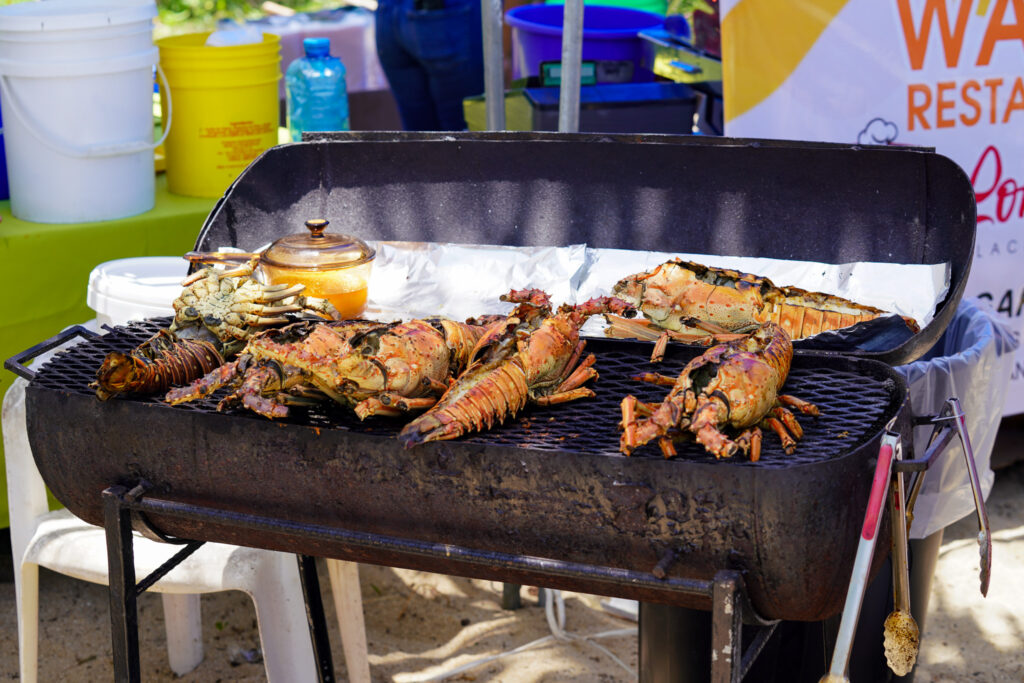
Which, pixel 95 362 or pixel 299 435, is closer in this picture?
pixel 299 435

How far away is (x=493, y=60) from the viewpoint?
11.0 feet

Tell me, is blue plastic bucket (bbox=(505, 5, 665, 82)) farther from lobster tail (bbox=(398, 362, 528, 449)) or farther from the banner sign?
lobster tail (bbox=(398, 362, 528, 449))

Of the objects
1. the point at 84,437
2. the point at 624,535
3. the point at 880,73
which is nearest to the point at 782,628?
the point at 624,535

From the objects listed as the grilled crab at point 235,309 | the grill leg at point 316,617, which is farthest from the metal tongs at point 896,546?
the grill leg at point 316,617

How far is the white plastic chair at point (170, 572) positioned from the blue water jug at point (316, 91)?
188cm

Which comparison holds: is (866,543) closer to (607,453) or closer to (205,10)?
(607,453)

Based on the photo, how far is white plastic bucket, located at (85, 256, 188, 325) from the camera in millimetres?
2762

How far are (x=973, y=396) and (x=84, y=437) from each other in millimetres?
2026

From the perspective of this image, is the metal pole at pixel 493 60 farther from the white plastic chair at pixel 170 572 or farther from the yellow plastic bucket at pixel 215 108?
the white plastic chair at pixel 170 572

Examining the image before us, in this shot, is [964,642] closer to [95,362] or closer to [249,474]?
[249,474]

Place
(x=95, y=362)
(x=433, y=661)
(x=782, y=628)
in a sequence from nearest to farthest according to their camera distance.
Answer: (x=95, y=362) → (x=782, y=628) → (x=433, y=661)

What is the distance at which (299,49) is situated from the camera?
21.5ft

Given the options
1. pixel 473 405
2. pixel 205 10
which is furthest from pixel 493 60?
pixel 205 10

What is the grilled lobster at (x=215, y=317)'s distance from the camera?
203cm
